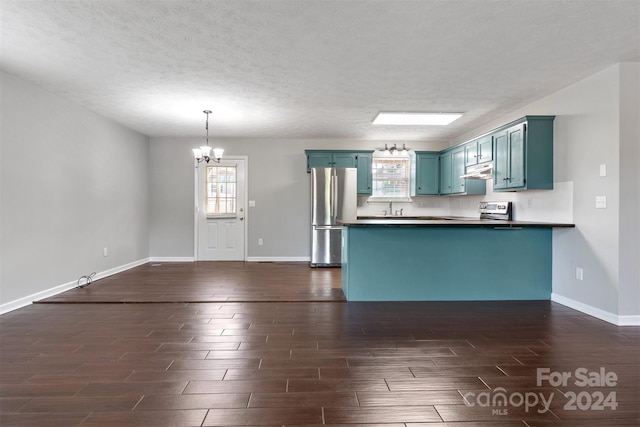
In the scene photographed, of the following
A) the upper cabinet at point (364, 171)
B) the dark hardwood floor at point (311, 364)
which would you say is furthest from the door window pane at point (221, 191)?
the dark hardwood floor at point (311, 364)

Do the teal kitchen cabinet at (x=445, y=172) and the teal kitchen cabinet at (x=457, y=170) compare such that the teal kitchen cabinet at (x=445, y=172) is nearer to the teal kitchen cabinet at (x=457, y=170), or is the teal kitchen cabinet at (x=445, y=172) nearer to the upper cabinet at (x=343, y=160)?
the teal kitchen cabinet at (x=457, y=170)

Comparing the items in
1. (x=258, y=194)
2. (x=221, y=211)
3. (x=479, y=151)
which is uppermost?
(x=479, y=151)

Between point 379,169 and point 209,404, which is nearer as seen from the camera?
point 209,404

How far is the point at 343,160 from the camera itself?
20.6ft

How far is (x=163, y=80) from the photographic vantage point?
11.4 feet

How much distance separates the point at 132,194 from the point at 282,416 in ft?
17.7

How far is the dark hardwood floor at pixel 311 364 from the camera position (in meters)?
1.72

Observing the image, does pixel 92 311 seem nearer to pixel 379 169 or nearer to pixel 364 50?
pixel 364 50

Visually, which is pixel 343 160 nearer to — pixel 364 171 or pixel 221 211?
pixel 364 171

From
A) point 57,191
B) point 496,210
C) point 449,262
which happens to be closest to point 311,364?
point 449,262

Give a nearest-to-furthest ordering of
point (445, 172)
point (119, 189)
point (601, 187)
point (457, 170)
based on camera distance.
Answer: point (601, 187) → point (119, 189) → point (457, 170) → point (445, 172)

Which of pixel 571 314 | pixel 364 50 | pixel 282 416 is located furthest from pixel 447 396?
pixel 364 50

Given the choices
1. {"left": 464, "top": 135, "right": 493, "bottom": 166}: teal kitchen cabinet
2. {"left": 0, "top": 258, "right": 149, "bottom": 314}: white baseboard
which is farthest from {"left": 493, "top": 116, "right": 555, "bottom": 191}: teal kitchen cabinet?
{"left": 0, "top": 258, "right": 149, "bottom": 314}: white baseboard

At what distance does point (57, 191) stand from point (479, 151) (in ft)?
18.4
